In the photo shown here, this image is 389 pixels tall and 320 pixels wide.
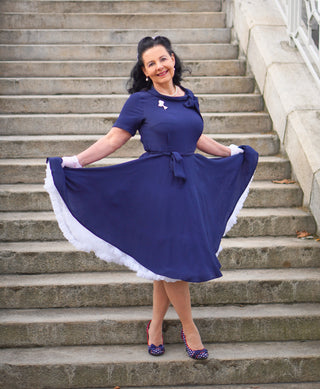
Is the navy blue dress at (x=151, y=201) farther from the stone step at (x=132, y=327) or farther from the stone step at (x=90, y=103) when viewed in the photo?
the stone step at (x=90, y=103)

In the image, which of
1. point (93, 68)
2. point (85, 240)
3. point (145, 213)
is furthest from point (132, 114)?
point (93, 68)

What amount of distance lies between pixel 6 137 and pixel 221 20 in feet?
11.8

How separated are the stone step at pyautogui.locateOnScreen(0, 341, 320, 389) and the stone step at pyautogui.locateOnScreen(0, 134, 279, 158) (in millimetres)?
2271

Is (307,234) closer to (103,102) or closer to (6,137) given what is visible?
(103,102)

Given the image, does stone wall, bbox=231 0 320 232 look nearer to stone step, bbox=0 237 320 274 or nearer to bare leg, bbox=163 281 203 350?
stone step, bbox=0 237 320 274

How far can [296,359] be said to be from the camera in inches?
137

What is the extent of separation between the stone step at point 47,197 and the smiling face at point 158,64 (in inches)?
73.5

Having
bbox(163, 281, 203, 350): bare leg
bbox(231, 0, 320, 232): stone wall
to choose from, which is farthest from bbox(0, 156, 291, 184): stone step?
bbox(163, 281, 203, 350): bare leg

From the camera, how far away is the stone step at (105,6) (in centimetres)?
727

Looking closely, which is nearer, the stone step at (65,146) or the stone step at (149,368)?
the stone step at (149,368)

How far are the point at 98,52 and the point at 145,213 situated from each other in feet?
13.4

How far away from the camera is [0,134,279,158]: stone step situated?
5203 mm

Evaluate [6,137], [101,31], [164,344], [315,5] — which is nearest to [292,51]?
[315,5]

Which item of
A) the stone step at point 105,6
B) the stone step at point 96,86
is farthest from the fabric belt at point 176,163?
the stone step at point 105,6
